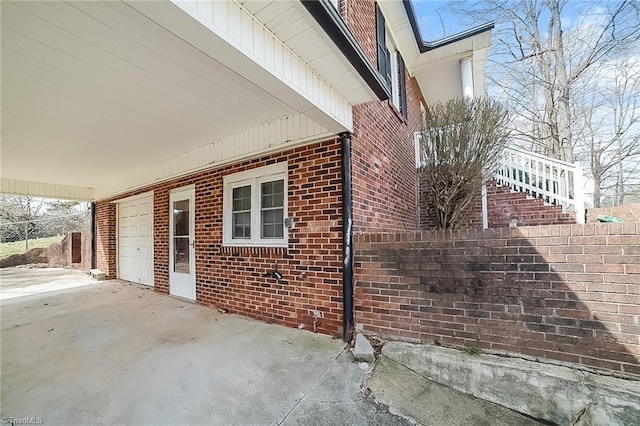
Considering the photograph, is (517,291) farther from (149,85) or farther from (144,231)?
(144,231)

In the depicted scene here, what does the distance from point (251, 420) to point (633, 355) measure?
302cm

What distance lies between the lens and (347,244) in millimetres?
3436

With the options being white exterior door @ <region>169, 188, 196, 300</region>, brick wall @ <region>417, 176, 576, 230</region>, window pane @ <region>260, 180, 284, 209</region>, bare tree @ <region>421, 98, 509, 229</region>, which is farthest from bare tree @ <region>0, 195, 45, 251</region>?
brick wall @ <region>417, 176, 576, 230</region>

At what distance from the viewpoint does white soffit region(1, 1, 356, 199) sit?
2045 millimetres

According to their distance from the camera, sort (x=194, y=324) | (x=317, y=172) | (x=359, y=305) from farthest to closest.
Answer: (x=194, y=324) < (x=317, y=172) < (x=359, y=305)

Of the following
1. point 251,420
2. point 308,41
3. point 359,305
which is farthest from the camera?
point 359,305

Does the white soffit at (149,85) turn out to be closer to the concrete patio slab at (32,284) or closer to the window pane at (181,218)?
the window pane at (181,218)

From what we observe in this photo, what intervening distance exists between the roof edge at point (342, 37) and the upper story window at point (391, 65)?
79.6 inches

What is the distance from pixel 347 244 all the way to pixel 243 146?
2330 millimetres

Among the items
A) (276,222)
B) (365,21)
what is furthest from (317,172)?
(365,21)

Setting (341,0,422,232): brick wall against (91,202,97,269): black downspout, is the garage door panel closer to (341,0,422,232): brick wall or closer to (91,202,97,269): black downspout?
(91,202,97,269): black downspout

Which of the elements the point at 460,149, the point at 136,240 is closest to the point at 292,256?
the point at 460,149

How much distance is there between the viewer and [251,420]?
2135 millimetres

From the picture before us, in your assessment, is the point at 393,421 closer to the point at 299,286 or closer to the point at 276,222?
the point at 299,286
